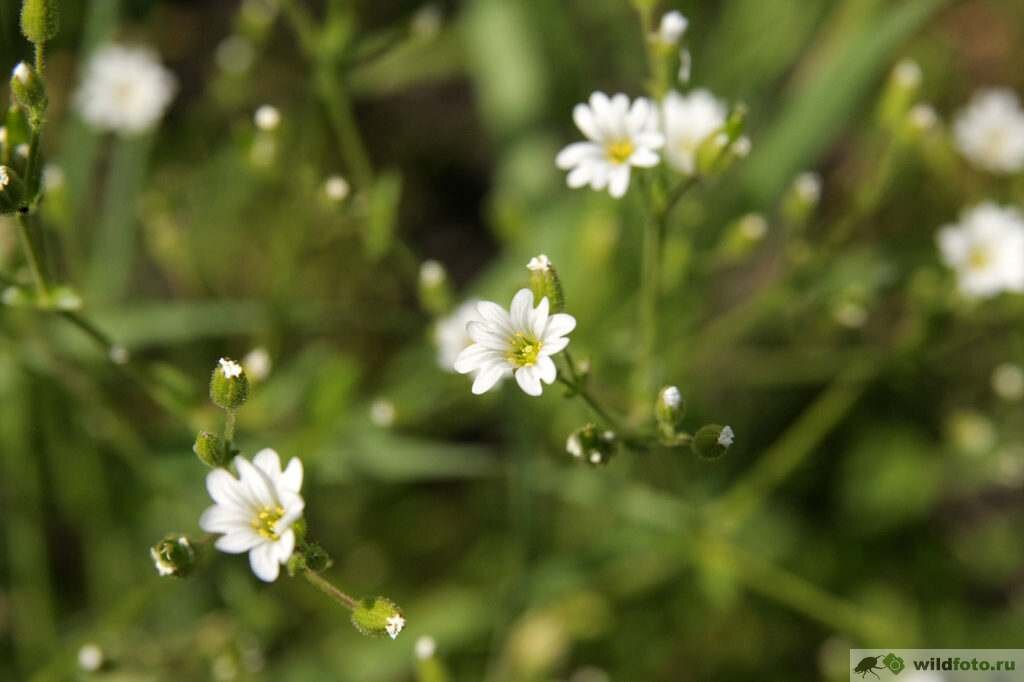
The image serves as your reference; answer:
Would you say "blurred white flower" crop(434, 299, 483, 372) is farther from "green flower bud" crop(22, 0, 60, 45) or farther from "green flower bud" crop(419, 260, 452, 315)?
"green flower bud" crop(22, 0, 60, 45)

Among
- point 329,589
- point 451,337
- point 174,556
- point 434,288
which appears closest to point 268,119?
point 434,288

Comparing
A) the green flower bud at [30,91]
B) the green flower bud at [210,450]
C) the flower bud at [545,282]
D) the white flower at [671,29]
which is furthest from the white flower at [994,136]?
the green flower bud at [30,91]

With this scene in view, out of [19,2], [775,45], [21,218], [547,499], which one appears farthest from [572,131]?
[21,218]

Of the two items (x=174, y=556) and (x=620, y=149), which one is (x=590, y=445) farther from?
(x=174, y=556)

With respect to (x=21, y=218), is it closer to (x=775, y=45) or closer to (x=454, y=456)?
(x=454, y=456)

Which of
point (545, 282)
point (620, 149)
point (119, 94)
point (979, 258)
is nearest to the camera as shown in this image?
point (545, 282)

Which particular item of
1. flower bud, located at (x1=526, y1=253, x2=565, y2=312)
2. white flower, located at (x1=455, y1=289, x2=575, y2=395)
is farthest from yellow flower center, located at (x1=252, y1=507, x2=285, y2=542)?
flower bud, located at (x1=526, y1=253, x2=565, y2=312)
